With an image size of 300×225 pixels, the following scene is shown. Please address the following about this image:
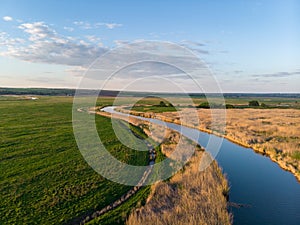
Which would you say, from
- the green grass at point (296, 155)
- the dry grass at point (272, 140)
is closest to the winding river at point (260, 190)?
the dry grass at point (272, 140)

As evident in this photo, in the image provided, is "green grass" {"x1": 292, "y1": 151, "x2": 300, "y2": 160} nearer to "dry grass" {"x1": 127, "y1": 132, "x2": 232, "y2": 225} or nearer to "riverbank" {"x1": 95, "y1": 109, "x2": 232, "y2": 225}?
"riverbank" {"x1": 95, "y1": 109, "x2": 232, "y2": 225}

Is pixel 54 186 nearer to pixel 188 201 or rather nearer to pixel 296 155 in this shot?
pixel 188 201

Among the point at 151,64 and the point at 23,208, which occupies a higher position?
the point at 151,64

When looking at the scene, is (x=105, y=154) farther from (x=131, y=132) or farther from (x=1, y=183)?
(x=131, y=132)

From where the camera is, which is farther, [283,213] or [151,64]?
[151,64]

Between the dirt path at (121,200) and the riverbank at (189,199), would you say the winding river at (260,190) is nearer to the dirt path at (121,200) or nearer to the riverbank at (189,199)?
the riverbank at (189,199)

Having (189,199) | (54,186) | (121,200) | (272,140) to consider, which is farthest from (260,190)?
(272,140)

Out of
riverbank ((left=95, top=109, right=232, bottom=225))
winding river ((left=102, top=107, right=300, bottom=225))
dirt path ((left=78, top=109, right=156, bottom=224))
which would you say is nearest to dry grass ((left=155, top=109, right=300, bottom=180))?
winding river ((left=102, top=107, right=300, bottom=225))

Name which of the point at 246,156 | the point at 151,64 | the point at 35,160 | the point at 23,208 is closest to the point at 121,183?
the point at 23,208
